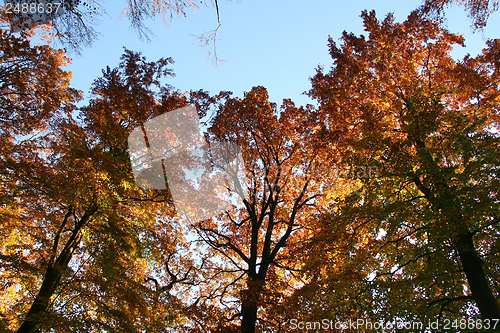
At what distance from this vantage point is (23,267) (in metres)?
6.99

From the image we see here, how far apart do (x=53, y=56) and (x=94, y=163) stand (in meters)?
4.28

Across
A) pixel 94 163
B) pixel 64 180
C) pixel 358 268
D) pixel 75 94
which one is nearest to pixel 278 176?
pixel 358 268

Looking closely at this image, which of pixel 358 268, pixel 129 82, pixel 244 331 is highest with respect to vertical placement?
pixel 129 82

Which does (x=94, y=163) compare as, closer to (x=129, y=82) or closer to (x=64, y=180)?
(x=64, y=180)

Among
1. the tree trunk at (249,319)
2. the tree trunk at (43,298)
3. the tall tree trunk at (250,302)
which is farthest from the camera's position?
the tree trunk at (249,319)

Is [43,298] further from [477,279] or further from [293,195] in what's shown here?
[477,279]

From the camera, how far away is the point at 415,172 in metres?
7.54

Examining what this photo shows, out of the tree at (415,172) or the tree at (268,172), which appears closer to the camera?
the tree at (415,172)

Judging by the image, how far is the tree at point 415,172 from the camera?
21.3 ft

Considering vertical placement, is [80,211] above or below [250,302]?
above

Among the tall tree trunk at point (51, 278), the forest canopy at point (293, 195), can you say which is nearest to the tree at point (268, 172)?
the forest canopy at point (293, 195)

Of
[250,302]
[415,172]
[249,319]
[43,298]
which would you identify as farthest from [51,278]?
[415,172]

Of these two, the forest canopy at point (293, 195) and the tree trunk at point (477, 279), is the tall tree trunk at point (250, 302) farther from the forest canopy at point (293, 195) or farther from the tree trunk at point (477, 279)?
the tree trunk at point (477, 279)

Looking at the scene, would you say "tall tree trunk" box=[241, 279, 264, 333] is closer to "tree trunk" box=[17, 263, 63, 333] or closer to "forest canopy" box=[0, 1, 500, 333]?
"forest canopy" box=[0, 1, 500, 333]
